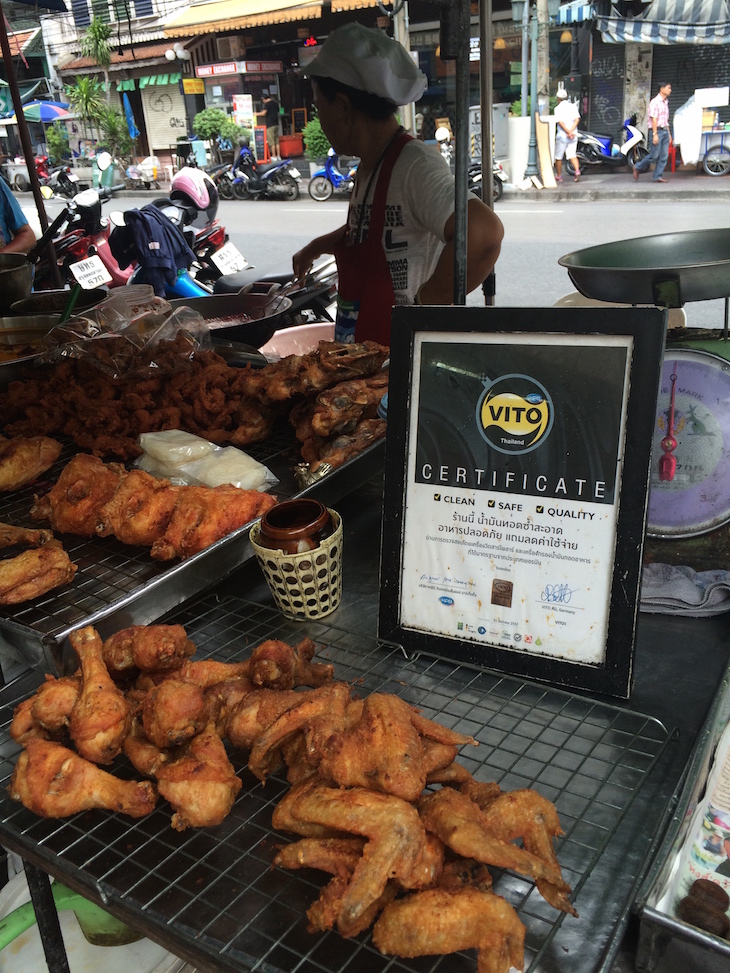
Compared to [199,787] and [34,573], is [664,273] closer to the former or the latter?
[199,787]

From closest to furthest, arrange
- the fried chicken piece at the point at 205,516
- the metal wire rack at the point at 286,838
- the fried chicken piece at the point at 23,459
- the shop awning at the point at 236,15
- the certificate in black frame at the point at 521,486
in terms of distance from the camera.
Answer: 1. the metal wire rack at the point at 286,838
2. the certificate in black frame at the point at 521,486
3. the fried chicken piece at the point at 205,516
4. the fried chicken piece at the point at 23,459
5. the shop awning at the point at 236,15

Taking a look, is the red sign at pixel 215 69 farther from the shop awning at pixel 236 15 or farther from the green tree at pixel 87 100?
the shop awning at pixel 236 15

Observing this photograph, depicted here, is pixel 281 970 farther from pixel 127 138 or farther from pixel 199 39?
pixel 127 138

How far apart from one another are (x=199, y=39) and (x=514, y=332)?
1116 inches

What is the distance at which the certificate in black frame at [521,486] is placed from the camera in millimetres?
1433

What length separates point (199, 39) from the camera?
2508 centimetres

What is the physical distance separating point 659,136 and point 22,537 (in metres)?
20.8

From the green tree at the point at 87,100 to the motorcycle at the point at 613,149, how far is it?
65.3ft

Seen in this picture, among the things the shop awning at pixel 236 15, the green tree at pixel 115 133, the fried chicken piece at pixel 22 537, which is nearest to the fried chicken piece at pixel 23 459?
the fried chicken piece at pixel 22 537

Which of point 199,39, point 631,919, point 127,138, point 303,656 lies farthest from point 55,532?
point 127,138

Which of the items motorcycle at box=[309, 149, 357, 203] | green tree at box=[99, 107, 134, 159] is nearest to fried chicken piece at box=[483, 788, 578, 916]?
motorcycle at box=[309, 149, 357, 203]

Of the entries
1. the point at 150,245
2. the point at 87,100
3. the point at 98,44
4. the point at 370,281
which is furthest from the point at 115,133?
the point at 370,281

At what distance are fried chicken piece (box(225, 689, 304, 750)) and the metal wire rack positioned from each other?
0.27 ft

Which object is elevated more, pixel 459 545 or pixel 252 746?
pixel 459 545
